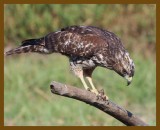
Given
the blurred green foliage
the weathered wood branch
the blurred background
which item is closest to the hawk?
the weathered wood branch

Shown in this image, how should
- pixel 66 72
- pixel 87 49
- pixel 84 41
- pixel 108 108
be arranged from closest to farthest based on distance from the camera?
pixel 108 108, pixel 87 49, pixel 84 41, pixel 66 72

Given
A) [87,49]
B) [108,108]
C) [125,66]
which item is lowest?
[108,108]

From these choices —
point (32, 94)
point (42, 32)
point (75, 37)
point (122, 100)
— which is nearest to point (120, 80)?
point (122, 100)

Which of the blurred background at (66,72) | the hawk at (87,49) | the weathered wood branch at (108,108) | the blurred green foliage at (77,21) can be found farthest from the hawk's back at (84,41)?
the blurred green foliage at (77,21)

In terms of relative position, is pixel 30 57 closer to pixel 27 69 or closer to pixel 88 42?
pixel 27 69

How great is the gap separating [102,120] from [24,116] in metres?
1.31

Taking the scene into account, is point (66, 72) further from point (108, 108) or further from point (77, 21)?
point (108, 108)

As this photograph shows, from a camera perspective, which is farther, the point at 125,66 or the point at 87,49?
the point at 87,49

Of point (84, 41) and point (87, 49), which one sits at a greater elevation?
point (84, 41)

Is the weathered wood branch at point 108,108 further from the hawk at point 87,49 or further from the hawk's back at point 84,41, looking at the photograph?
the hawk's back at point 84,41

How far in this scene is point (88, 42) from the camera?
7336mm

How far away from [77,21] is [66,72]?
157 cm

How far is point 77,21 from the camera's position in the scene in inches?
537

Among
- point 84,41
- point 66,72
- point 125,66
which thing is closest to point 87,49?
point 84,41
